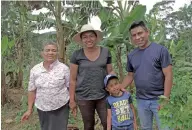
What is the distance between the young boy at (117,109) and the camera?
2.88 m

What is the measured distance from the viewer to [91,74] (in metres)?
2.95

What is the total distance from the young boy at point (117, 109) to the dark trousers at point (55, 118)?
1.65 ft

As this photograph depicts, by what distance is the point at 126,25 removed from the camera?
4117 millimetres

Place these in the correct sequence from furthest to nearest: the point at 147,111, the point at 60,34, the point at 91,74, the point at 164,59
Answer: the point at 60,34, the point at 91,74, the point at 147,111, the point at 164,59

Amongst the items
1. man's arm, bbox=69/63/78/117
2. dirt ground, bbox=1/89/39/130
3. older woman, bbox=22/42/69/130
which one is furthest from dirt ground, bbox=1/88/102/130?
man's arm, bbox=69/63/78/117

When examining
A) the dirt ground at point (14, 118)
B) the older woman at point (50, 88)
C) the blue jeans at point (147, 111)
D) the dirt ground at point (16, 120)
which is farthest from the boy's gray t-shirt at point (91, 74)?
the dirt ground at point (14, 118)

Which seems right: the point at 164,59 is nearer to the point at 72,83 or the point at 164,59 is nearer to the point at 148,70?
the point at 148,70

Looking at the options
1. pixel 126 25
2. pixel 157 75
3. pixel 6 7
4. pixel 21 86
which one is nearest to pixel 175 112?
pixel 157 75

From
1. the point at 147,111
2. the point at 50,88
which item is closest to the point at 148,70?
the point at 147,111

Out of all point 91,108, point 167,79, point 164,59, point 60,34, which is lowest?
point 91,108

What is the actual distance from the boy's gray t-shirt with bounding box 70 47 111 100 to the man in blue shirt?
0.29 m

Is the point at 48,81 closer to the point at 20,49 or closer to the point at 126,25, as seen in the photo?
the point at 126,25

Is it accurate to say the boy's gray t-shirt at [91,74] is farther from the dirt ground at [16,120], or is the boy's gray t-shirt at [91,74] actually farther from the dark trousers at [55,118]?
the dirt ground at [16,120]

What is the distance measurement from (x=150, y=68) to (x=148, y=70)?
3cm
